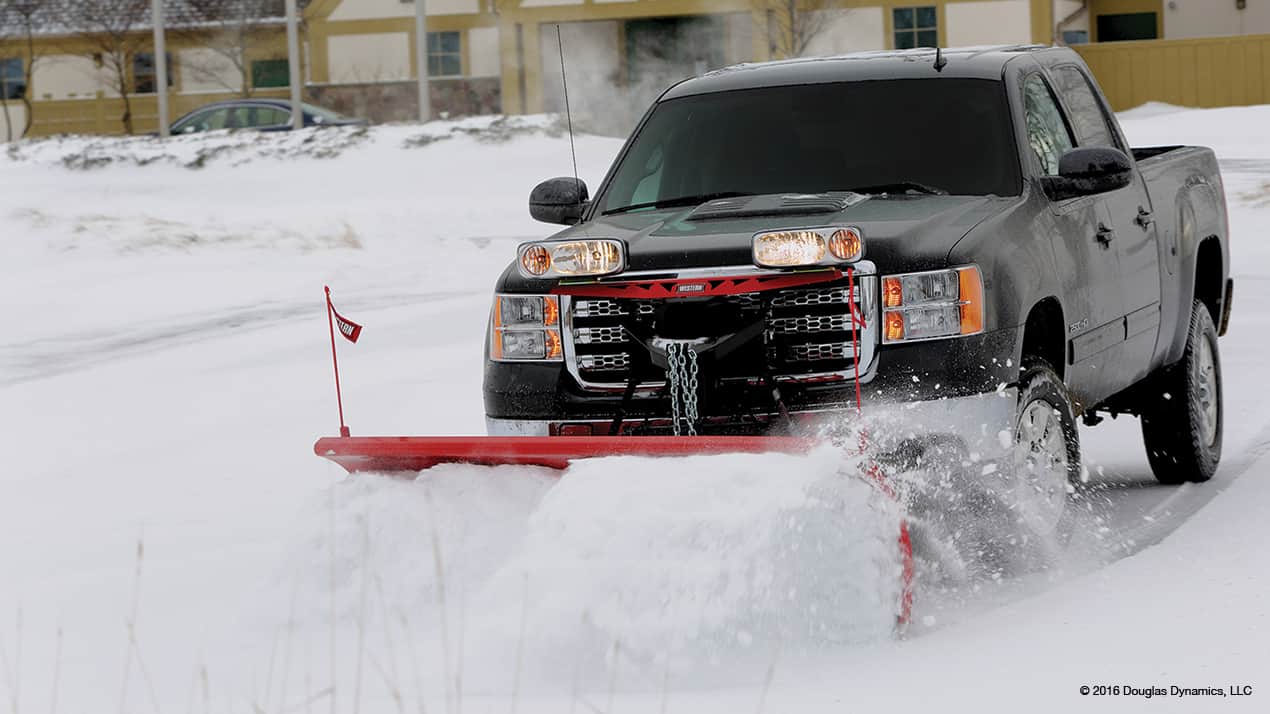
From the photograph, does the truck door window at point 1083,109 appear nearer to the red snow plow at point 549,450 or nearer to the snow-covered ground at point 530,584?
the snow-covered ground at point 530,584

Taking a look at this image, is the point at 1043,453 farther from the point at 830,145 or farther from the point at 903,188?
the point at 830,145

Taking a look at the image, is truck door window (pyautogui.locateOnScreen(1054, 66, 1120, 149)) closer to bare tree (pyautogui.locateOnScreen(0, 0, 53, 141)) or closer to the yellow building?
the yellow building

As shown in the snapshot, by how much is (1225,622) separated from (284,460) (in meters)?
4.83

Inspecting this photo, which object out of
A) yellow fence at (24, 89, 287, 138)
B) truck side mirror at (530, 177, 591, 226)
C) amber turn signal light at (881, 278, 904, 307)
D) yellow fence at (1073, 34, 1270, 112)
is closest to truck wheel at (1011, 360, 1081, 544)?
amber turn signal light at (881, 278, 904, 307)

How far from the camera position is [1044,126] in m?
6.91

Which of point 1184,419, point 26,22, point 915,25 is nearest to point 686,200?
point 1184,419

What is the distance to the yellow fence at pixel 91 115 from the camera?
147ft

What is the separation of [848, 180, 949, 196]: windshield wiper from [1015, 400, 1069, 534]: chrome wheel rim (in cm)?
86

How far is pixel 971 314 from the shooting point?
5.54m

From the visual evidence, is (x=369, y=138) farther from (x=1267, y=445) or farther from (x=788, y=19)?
(x=1267, y=445)

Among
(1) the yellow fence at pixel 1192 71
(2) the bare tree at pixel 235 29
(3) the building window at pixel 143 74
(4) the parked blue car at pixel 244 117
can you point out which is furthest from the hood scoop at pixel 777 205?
(3) the building window at pixel 143 74

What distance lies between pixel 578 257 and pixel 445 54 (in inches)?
1429

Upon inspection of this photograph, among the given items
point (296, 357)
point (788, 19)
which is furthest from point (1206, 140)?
point (296, 357)

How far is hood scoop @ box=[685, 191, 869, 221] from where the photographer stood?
231 inches
